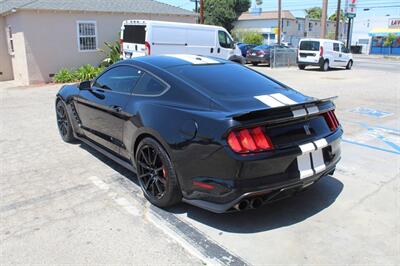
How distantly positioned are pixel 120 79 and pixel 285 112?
7.47 ft

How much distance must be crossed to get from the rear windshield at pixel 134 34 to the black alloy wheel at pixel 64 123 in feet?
29.4

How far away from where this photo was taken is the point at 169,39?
50.1ft

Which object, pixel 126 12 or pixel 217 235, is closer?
pixel 217 235

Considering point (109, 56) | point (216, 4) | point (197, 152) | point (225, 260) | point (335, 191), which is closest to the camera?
point (225, 260)

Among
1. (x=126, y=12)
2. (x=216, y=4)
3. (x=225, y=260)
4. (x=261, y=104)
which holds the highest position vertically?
(x=216, y=4)

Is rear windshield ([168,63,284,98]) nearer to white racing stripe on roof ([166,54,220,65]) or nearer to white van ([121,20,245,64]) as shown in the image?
white racing stripe on roof ([166,54,220,65])

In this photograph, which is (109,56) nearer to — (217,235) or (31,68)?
(31,68)

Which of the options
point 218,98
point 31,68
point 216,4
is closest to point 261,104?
point 218,98

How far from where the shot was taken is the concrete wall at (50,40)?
16250mm

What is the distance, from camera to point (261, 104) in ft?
12.0

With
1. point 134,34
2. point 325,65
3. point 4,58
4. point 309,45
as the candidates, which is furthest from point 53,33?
point 325,65

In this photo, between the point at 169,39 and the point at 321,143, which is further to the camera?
the point at 169,39

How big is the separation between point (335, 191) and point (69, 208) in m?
2.94

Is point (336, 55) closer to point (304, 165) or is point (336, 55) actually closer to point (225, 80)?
point (225, 80)
